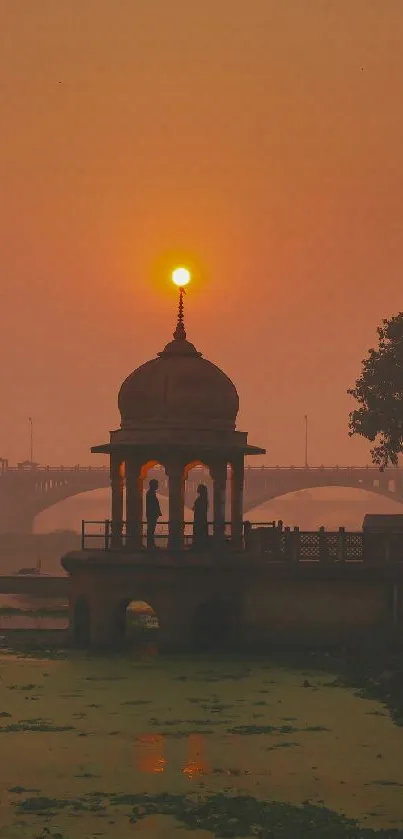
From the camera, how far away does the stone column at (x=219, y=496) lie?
159 ft

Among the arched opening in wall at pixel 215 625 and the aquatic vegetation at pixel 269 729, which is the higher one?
the arched opening in wall at pixel 215 625

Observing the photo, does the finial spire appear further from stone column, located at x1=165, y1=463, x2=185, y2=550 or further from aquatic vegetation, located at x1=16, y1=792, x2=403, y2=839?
aquatic vegetation, located at x1=16, y1=792, x2=403, y2=839

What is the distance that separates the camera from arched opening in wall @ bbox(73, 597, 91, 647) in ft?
162

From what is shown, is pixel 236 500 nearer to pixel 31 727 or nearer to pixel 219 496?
pixel 219 496

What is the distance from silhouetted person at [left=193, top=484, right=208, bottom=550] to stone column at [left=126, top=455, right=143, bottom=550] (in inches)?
57.0

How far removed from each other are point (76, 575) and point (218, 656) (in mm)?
4786

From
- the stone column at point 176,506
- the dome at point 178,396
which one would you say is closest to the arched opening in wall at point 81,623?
the stone column at point 176,506

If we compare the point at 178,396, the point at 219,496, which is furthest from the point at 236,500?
the point at 178,396

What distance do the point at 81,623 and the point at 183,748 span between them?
1784 centimetres

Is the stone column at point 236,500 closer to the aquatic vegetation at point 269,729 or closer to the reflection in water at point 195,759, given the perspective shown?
the aquatic vegetation at point 269,729

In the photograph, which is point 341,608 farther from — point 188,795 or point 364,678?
point 188,795

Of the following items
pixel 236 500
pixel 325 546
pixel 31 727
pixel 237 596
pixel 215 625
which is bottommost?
pixel 31 727

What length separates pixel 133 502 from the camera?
4984 cm

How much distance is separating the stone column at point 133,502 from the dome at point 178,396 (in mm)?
1186
